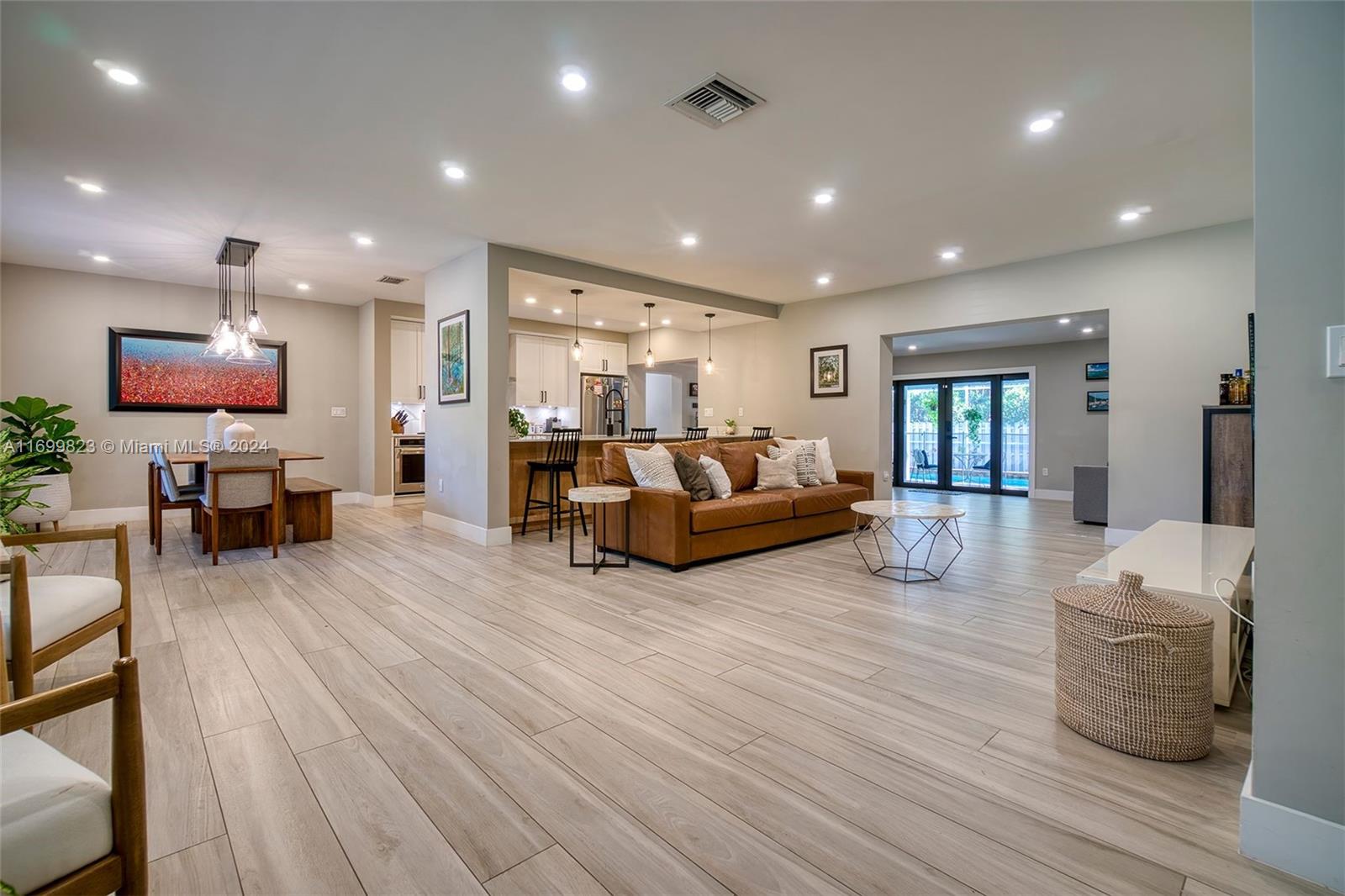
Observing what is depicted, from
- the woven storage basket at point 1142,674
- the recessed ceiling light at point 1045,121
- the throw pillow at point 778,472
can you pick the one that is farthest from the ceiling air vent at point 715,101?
the throw pillow at point 778,472

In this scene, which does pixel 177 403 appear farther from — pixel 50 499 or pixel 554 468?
pixel 554 468

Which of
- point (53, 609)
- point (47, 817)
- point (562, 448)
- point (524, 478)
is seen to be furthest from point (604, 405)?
point (47, 817)

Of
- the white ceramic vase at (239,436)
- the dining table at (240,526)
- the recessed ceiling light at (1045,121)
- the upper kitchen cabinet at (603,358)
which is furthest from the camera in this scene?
the upper kitchen cabinet at (603,358)

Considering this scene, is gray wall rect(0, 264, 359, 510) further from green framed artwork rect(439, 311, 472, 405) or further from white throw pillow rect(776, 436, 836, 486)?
white throw pillow rect(776, 436, 836, 486)

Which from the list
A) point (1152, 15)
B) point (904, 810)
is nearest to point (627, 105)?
point (1152, 15)

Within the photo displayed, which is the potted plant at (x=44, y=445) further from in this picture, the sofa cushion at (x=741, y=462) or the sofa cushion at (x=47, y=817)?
the sofa cushion at (x=47, y=817)

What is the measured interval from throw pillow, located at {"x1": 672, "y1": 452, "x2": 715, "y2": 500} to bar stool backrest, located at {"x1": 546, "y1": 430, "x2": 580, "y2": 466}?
1489 mm

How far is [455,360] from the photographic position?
588 cm

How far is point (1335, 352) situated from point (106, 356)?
30.2ft

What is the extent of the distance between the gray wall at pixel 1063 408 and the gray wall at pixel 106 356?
10.4m

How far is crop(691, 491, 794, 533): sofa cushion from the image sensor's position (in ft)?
14.8

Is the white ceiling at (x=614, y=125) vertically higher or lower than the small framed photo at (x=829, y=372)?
higher

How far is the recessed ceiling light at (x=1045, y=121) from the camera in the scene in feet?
10.1

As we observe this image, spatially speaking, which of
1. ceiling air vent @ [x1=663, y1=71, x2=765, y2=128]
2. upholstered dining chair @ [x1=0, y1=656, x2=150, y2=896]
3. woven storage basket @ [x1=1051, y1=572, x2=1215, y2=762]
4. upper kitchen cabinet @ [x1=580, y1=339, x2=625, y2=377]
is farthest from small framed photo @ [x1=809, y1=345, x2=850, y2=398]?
upholstered dining chair @ [x1=0, y1=656, x2=150, y2=896]
